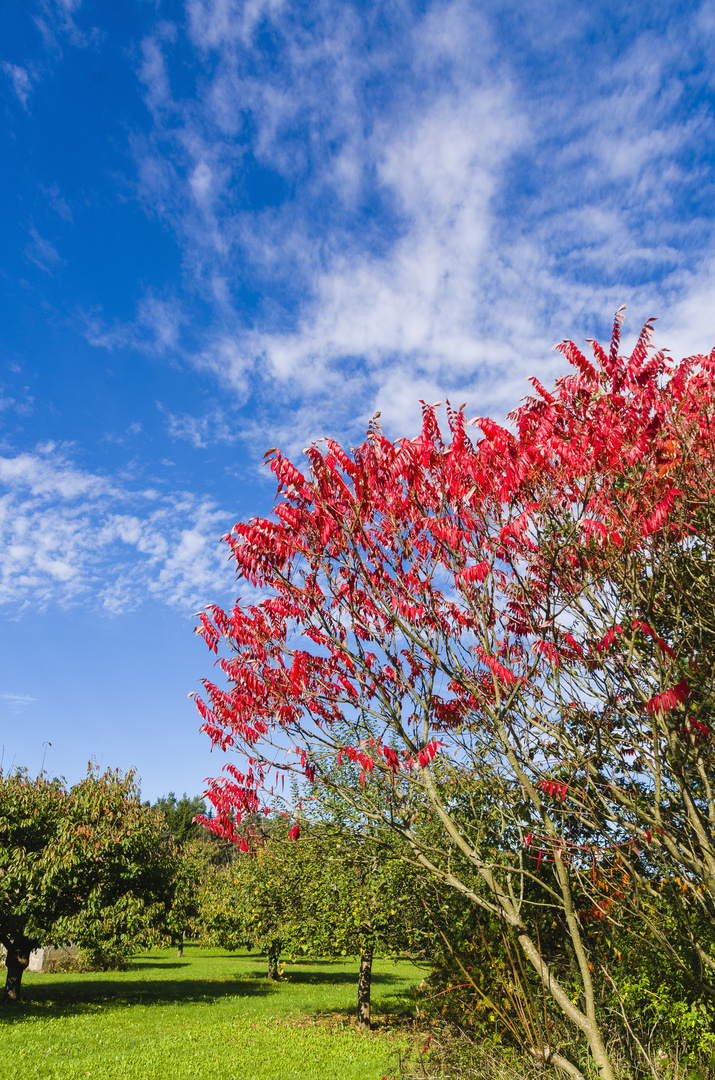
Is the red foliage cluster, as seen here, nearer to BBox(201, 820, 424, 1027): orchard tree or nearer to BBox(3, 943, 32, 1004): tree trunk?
BBox(201, 820, 424, 1027): orchard tree

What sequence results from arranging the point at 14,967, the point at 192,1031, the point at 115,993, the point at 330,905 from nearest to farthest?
the point at 192,1031 → the point at 330,905 → the point at 14,967 → the point at 115,993

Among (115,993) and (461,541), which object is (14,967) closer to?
(115,993)

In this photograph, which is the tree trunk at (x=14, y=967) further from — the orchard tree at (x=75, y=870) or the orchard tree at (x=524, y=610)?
the orchard tree at (x=524, y=610)

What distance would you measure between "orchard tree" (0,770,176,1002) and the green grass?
2.16m

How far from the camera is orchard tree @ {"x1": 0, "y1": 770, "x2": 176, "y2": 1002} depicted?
18.7 metres

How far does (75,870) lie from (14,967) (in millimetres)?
5259

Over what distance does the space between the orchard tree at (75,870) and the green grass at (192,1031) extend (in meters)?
2.16

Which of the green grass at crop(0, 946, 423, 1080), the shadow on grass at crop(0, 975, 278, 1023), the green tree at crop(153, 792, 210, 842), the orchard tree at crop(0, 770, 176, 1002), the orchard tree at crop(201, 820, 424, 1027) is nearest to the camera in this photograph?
the green grass at crop(0, 946, 423, 1080)

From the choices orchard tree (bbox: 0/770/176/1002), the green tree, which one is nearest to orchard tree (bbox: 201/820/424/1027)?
orchard tree (bbox: 0/770/176/1002)

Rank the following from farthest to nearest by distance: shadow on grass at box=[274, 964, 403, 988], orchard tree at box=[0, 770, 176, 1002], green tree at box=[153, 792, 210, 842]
→ green tree at box=[153, 792, 210, 842] → shadow on grass at box=[274, 964, 403, 988] → orchard tree at box=[0, 770, 176, 1002]

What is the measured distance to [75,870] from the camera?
63.8ft

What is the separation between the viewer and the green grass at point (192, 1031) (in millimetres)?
13045

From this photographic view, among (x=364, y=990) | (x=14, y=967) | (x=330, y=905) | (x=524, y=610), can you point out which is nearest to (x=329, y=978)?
(x=364, y=990)

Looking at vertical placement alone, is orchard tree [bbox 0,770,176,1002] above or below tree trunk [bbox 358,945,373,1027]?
above
